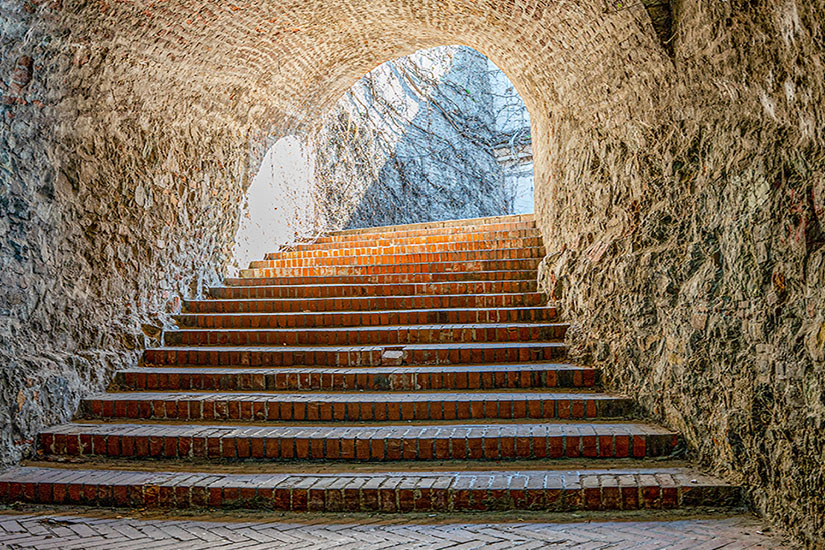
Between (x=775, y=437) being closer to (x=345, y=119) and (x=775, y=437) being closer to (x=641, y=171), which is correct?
(x=641, y=171)

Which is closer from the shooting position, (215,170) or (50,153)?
(50,153)

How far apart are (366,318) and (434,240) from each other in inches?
87.3

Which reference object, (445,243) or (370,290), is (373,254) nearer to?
(445,243)

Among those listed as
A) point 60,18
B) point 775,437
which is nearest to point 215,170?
point 60,18

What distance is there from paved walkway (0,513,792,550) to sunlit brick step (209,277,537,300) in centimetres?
345

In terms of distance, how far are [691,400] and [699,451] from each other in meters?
0.28

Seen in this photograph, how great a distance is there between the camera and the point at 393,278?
6.82m

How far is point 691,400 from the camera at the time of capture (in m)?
3.65

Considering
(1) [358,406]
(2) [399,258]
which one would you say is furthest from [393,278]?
(1) [358,406]

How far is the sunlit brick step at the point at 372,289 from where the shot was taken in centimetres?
645

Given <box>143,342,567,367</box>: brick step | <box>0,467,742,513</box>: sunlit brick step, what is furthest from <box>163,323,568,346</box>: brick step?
<box>0,467,742,513</box>: sunlit brick step

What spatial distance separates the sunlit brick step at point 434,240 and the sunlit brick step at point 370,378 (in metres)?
2.62

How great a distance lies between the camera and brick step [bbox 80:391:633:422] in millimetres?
4301

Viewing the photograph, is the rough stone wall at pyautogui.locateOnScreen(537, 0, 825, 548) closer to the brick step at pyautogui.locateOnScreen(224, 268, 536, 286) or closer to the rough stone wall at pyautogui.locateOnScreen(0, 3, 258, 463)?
the brick step at pyautogui.locateOnScreen(224, 268, 536, 286)
